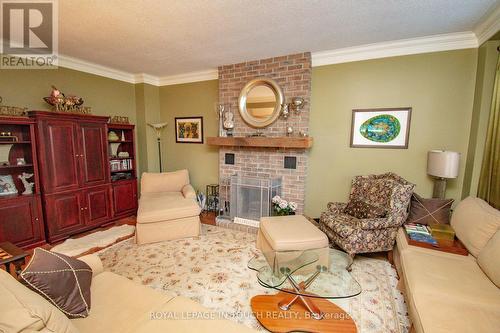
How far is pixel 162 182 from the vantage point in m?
3.85

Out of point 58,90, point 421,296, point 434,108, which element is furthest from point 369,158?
point 58,90

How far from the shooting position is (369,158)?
3088 mm

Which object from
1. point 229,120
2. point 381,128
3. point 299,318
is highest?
point 229,120

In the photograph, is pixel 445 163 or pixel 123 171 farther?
pixel 123 171

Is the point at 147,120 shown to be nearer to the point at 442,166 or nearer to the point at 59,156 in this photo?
the point at 59,156

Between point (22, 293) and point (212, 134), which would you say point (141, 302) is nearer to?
point (22, 293)

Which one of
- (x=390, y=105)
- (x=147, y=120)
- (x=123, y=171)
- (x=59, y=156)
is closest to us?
(x=390, y=105)

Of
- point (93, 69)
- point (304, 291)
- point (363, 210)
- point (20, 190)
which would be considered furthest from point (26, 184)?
point (363, 210)

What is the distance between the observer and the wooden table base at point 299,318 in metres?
1.48

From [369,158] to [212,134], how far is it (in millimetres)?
2610

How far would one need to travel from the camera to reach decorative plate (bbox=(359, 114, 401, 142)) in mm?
2916

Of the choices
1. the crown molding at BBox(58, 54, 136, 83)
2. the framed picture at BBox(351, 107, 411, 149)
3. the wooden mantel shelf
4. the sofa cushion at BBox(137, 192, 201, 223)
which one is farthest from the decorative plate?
the crown molding at BBox(58, 54, 136, 83)

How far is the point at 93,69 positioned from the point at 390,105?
A: 449 centimetres

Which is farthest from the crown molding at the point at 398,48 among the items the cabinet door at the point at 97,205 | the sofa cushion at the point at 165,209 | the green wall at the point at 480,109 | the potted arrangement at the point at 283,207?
the cabinet door at the point at 97,205
